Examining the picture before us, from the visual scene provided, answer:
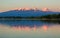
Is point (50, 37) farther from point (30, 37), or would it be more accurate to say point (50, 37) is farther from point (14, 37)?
point (14, 37)

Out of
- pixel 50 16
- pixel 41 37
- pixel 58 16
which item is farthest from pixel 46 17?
pixel 41 37

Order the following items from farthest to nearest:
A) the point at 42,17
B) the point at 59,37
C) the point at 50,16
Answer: the point at 42,17 < the point at 50,16 < the point at 59,37

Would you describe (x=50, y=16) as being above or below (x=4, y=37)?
below

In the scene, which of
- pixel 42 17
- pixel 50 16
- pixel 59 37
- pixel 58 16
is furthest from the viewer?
pixel 42 17

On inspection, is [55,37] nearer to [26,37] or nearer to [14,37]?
[26,37]

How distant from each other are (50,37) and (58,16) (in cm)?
5446

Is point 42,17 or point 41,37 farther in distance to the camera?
point 42,17

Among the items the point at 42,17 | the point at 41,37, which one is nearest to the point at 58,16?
the point at 42,17

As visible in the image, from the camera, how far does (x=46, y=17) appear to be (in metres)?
77.0

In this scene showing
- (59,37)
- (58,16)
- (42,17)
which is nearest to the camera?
(59,37)

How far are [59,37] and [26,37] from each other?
2.73 meters

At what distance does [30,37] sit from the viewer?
16453 millimetres

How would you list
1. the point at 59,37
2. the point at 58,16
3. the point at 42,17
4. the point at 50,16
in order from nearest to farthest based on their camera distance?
the point at 59,37 < the point at 58,16 < the point at 50,16 < the point at 42,17

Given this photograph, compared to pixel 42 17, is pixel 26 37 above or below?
above
